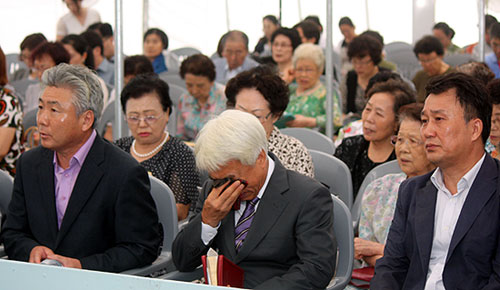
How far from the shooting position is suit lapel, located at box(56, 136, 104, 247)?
2.51 m

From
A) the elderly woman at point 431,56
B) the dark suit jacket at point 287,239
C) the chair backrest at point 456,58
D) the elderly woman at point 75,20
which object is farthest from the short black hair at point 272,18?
the dark suit jacket at point 287,239

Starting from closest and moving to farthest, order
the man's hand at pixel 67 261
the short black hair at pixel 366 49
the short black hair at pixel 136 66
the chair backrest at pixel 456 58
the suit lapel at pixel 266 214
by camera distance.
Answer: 1. the suit lapel at pixel 266 214
2. the man's hand at pixel 67 261
3. the short black hair at pixel 366 49
4. the short black hair at pixel 136 66
5. the chair backrest at pixel 456 58

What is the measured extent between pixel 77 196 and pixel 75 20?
6540 millimetres

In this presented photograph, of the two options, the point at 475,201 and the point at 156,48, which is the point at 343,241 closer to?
the point at 475,201

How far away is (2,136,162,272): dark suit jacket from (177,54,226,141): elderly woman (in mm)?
2574

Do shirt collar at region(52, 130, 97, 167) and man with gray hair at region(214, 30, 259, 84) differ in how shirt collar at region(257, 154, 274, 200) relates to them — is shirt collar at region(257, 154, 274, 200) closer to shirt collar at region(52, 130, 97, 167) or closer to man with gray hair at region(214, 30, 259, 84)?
shirt collar at region(52, 130, 97, 167)

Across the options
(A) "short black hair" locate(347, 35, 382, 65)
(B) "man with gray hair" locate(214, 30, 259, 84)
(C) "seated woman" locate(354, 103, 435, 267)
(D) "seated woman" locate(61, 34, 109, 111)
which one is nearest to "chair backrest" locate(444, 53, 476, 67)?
(A) "short black hair" locate(347, 35, 382, 65)

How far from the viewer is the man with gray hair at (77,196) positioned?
251 centimetres

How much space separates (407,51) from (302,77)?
376cm

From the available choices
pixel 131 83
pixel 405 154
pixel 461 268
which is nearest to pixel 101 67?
pixel 131 83

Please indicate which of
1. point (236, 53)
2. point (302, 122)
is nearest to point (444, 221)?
point (302, 122)

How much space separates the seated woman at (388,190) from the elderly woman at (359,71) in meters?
2.75

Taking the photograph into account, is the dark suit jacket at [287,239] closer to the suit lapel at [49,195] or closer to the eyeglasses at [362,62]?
the suit lapel at [49,195]

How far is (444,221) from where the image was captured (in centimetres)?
214
